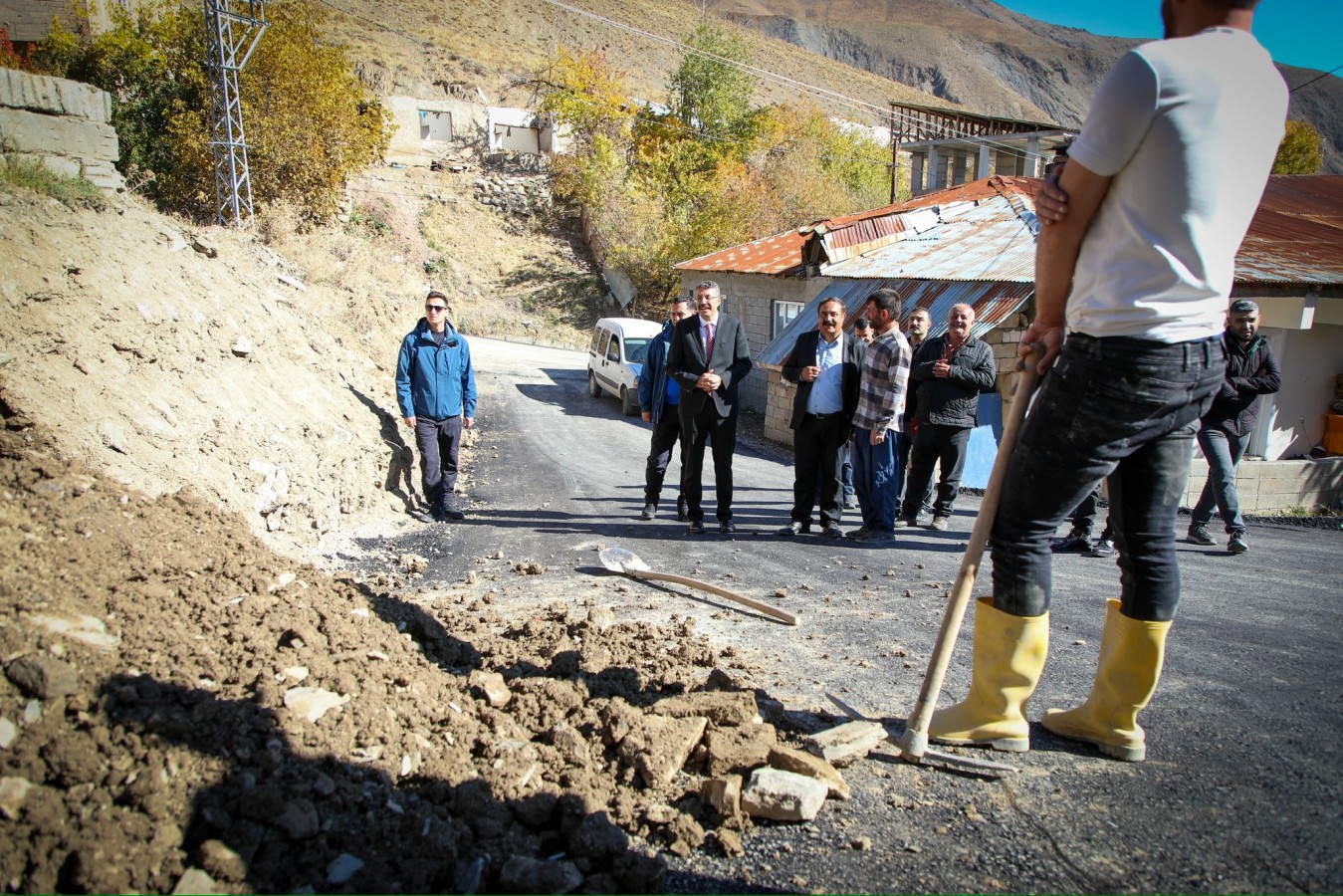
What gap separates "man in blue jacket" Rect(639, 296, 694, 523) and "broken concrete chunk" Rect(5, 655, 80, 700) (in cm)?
536

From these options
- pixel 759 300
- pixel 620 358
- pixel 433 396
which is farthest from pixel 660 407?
pixel 759 300

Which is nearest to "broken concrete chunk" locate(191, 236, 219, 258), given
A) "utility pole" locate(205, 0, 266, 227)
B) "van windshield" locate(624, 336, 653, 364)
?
"van windshield" locate(624, 336, 653, 364)

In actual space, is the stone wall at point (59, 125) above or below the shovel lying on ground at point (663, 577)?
above

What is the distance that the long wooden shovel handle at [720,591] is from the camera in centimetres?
430

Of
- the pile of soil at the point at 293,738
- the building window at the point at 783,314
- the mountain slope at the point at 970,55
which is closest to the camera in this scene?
the pile of soil at the point at 293,738

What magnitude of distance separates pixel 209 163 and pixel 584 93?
26.9 m

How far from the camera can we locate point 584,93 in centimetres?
4503

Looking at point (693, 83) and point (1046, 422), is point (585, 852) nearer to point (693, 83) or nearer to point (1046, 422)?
point (1046, 422)

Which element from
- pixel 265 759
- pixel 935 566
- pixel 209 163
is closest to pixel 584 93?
pixel 209 163

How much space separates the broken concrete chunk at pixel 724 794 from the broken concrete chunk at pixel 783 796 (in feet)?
0.08

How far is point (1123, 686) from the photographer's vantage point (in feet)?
8.27

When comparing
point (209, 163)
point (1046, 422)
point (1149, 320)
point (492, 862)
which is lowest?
point (492, 862)

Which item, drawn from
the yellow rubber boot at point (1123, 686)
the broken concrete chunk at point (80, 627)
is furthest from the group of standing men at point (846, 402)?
the broken concrete chunk at point (80, 627)

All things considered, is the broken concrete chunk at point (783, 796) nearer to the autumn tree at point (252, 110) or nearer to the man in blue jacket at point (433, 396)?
the man in blue jacket at point (433, 396)
